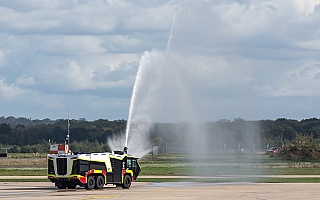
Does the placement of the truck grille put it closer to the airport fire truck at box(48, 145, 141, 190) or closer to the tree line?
the airport fire truck at box(48, 145, 141, 190)

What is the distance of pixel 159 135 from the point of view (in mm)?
105500

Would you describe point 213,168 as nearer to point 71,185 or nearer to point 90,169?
point 71,185

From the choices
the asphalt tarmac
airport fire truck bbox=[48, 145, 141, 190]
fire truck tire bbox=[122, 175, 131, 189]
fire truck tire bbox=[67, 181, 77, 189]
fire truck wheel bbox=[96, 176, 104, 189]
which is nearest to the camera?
the asphalt tarmac

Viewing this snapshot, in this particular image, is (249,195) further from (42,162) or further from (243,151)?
(42,162)

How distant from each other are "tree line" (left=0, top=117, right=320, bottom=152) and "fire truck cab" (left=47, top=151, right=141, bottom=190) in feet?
30.1

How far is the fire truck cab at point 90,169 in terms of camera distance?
5384cm

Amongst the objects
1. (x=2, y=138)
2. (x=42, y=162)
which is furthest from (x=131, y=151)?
(x=2, y=138)

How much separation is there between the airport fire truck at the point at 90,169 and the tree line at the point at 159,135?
9.13 meters

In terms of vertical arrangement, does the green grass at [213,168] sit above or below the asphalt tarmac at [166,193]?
above

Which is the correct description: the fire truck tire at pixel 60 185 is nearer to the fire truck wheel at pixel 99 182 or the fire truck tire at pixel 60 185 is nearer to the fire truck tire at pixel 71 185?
the fire truck tire at pixel 71 185

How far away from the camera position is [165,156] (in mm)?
129750

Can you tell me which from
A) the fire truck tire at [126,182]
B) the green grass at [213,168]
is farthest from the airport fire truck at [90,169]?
the green grass at [213,168]

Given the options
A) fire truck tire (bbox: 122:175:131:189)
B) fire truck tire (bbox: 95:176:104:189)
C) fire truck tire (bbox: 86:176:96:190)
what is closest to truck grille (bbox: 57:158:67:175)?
fire truck tire (bbox: 86:176:96:190)

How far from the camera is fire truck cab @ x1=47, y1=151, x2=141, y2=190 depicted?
53.8m
